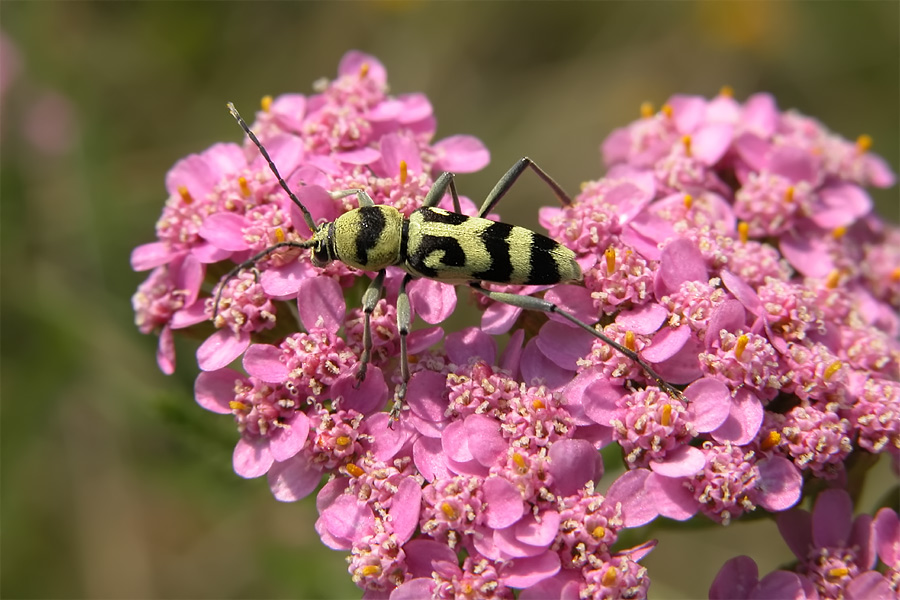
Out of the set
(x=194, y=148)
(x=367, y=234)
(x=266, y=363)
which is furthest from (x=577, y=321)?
(x=194, y=148)

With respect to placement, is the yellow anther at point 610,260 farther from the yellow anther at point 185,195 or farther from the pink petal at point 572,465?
the yellow anther at point 185,195

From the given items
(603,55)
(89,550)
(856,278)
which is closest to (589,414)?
(856,278)

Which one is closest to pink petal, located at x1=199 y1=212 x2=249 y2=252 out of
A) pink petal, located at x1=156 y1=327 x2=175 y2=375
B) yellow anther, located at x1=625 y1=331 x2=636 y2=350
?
pink petal, located at x1=156 y1=327 x2=175 y2=375

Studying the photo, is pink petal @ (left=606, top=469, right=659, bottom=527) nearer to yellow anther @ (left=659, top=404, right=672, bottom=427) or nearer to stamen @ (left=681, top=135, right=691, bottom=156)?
yellow anther @ (left=659, top=404, right=672, bottom=427)

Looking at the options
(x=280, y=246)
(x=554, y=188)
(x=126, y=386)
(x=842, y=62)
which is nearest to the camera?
(x=280, y=246)

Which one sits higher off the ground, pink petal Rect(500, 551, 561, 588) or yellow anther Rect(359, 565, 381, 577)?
yellow anther Rect(359, 565, 381, 577)

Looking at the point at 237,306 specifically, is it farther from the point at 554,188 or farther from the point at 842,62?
the point at 842,62
